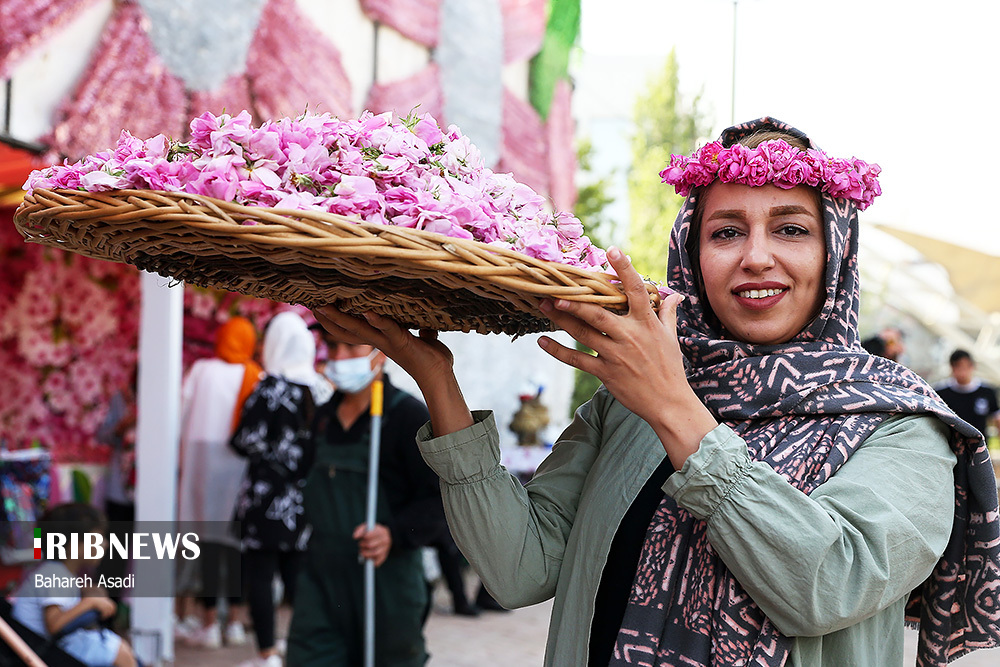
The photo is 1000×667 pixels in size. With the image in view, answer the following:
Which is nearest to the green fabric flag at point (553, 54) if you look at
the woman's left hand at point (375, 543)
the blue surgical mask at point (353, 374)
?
the blue surgical mask at point (353, 374)

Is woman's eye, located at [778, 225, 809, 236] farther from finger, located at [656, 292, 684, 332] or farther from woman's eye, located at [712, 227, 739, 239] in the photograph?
finger, located at [656, 292, 684, 332]

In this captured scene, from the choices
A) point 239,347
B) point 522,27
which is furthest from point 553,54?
point 239,347

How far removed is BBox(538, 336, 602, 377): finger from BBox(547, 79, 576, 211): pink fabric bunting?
8624mm

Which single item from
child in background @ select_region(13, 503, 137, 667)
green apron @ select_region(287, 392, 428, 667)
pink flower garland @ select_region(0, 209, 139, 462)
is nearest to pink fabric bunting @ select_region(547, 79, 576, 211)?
pink flower garland @ select_region(0, 209, 139, 462)

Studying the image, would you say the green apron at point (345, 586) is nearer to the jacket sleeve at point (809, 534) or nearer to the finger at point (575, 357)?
the finger at point (575, 357)

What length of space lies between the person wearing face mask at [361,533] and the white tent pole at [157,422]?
4.96 ft

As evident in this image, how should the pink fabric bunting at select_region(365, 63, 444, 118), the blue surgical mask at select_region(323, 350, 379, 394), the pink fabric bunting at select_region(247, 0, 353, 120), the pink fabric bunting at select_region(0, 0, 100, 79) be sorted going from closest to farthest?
1. the blue surgical mask at select_region(323, 350, 379, 394)
2. the pink fabric bunting at select_region(0, 0, 100, 79)
3. the pink fabric bunting at select_region(247, 0, 353, 120)
4. the pink fabric bunting at select_region(365, 63, 444, 118)

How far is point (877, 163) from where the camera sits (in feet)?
5.51

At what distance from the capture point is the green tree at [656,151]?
20.0 metres

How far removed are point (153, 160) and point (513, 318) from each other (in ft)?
2.20

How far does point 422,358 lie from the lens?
162 centimetres

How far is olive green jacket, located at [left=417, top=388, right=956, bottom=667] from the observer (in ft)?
4.11

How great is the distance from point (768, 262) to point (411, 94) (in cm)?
655

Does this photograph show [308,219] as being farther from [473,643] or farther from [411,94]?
[411,94]
